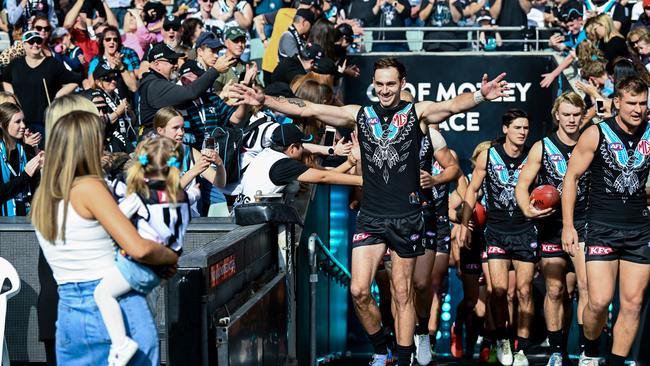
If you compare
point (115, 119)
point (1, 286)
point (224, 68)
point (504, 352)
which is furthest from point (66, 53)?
point (1, 286)

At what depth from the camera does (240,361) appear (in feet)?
24.3

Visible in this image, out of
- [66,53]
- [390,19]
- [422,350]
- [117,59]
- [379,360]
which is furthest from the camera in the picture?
[390,19]

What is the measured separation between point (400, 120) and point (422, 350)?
276cm

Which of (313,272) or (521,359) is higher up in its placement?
(313,272)

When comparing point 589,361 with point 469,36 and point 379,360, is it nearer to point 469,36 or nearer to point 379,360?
point 379,360

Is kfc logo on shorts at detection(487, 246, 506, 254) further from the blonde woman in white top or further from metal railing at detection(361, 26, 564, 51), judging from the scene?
metal railing at detection(361, 26, 564, 51)

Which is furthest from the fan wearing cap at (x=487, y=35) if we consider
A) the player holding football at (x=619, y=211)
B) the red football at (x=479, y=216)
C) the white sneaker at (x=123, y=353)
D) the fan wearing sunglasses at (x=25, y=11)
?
the white sneaker at (x=123, y=353)

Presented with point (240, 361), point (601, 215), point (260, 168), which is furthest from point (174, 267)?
point (601, 215)

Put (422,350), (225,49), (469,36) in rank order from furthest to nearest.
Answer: (469,36)
(225,49)
(422,350)

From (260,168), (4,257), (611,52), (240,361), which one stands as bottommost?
(240,361)

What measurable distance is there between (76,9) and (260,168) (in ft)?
23.4

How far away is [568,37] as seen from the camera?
1761 cm

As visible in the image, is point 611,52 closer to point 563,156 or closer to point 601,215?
point 563,156

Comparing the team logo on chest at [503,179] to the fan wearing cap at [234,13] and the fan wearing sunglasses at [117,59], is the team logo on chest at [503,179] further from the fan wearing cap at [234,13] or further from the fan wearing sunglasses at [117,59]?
the fan wearing cap at [234,13]
